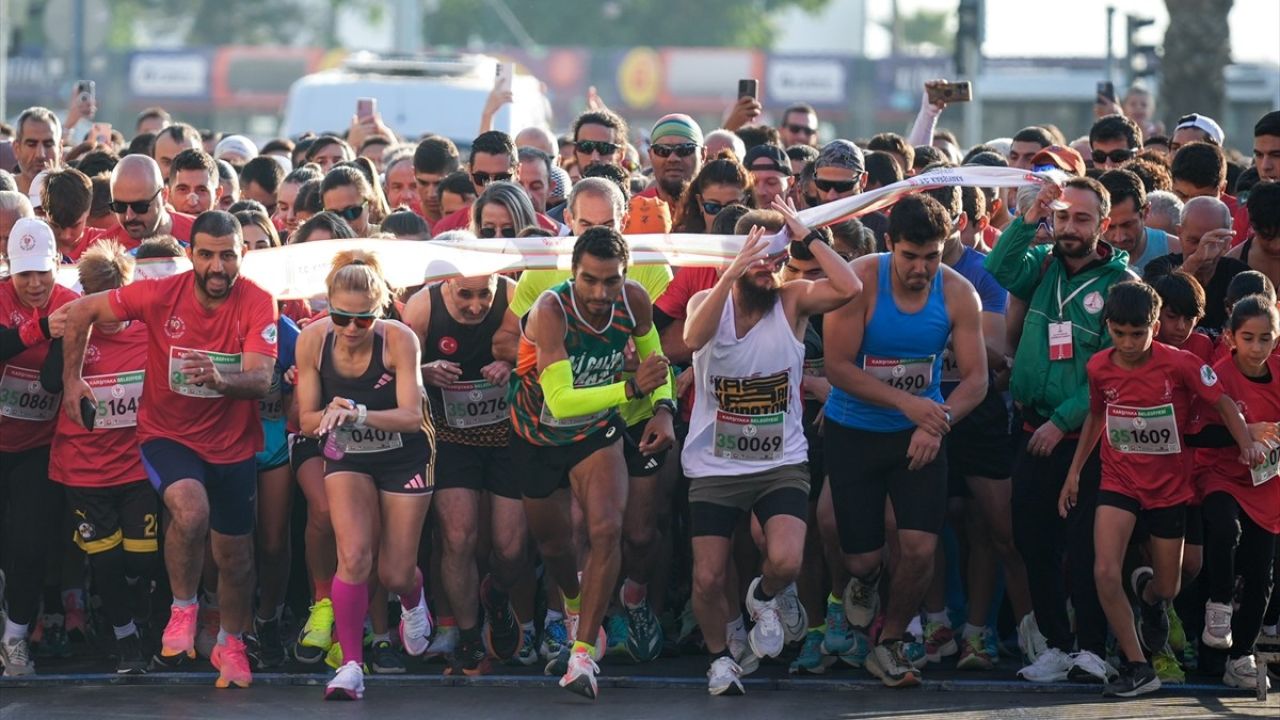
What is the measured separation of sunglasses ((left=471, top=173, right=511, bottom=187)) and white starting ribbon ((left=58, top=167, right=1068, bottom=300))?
1.82 meters

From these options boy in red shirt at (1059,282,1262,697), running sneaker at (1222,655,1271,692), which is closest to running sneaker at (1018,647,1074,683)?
boy in red shirt at (1059,282,1262,697)

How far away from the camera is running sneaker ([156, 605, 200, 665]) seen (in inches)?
355

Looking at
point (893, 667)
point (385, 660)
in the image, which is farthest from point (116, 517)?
point (893, 667)

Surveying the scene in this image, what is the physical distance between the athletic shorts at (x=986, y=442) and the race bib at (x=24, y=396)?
396 centimetres

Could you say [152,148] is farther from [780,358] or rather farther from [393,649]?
[780,358]

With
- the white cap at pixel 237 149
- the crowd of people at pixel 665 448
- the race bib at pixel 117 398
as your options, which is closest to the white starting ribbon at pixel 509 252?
the crowd of people at pixel 665 448

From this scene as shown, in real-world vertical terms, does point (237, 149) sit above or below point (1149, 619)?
above

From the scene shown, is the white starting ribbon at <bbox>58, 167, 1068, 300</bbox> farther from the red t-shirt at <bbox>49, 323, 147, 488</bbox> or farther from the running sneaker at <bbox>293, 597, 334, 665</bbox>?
the running sneaker at <bbox>293, 597, 334, 665</bbox>

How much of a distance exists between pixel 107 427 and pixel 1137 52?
59.0 ft

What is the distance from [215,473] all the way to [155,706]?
3.36ft

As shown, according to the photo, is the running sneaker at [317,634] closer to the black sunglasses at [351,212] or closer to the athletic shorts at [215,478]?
the athletic shorts at [215,478]

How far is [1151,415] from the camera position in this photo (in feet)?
28.0

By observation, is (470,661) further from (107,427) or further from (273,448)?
(107,427)

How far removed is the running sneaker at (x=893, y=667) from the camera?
880cm
